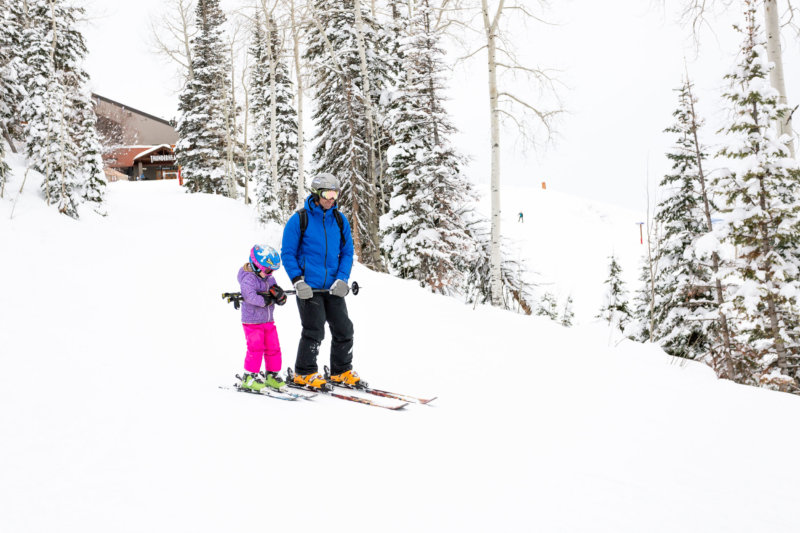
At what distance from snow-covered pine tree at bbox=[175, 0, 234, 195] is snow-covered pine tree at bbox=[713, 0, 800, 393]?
28964mm

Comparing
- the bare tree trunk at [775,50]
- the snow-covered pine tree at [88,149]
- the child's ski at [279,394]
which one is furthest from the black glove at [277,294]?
the snow-covered pine tree at [88,149]

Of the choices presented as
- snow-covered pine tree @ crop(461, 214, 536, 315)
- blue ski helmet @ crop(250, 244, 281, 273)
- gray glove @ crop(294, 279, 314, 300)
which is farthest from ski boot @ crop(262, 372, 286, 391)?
snow-covered pine tree @ crop(461, 214, 536, 315)

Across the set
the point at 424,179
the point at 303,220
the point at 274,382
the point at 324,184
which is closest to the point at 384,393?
the point at 274,382

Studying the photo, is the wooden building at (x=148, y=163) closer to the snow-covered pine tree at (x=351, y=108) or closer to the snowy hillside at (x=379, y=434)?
the snow-covered pine tree at (x=351, y=108)

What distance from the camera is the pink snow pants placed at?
17.3 ft

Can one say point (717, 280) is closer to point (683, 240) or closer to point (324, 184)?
point (683, 240)

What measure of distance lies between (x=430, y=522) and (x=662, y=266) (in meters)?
15.9

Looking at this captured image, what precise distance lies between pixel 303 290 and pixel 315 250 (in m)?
0.53

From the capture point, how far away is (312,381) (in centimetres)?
523

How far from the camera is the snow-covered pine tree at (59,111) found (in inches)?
574

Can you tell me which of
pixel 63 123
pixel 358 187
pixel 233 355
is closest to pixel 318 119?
pixel 358 187

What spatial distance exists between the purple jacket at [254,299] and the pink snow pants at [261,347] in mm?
102

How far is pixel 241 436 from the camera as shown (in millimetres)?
3916

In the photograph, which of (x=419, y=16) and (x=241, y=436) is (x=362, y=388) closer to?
(x=241, y=436)
